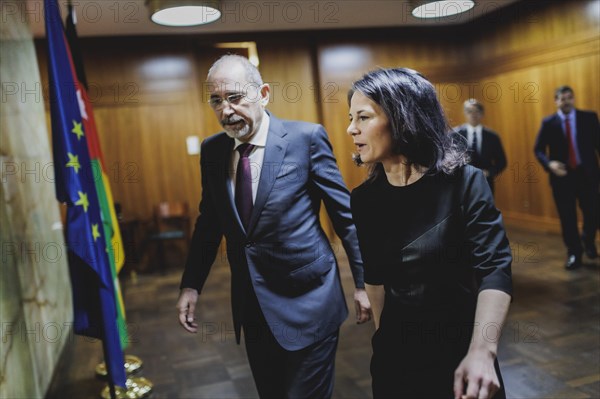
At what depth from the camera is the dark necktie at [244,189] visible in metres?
2.18

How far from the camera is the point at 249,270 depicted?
2141 millimetres

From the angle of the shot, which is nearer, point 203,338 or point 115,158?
point 203,338

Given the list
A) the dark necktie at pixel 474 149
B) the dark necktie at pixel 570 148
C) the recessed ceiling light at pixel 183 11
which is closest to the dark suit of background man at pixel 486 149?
the dark necktie at pixel 474 149

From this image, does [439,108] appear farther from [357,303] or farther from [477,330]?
[357,303]

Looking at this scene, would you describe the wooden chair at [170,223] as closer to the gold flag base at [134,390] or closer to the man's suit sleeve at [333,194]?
the gold flag base at [134,390]

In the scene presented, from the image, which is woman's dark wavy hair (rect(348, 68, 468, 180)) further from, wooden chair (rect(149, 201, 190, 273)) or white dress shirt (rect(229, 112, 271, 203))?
wooden chair (rect(149, 201, 190, 273))

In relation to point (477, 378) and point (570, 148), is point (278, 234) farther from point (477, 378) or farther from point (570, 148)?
point (570, 148)

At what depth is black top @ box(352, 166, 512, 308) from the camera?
4.36 feet

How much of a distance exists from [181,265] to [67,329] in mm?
3154

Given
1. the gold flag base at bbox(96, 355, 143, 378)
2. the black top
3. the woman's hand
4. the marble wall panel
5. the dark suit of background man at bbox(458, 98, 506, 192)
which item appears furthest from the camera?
the dark suit of background man at bbox(458, 98, 506, 192)

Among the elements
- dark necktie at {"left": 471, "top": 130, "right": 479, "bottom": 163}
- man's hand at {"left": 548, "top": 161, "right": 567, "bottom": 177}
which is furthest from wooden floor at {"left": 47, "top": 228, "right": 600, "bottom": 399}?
dark necktie at {"left": 471, "top": 130, "right": 479, "bottom": 163}

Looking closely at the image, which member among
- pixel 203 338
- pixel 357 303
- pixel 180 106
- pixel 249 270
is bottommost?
pixel 203 338

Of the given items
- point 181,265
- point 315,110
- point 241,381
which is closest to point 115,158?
point 181,265

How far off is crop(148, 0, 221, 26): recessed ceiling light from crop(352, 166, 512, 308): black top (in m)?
4.25
